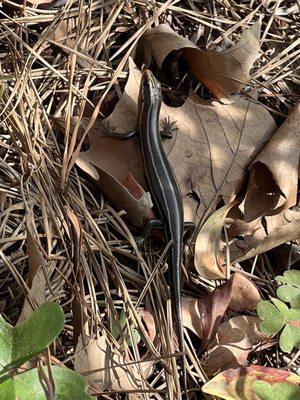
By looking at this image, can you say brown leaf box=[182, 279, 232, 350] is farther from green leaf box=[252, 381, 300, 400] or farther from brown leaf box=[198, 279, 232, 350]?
green leaf box=[252, 381, 300, 400]

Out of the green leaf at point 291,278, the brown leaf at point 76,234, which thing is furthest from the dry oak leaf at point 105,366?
the green leaf at point 291,278

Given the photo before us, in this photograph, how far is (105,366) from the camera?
2.40 m

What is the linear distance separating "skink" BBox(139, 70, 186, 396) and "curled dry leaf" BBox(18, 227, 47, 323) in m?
0.76

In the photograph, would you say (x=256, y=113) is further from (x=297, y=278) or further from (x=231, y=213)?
(x=297, y=278)

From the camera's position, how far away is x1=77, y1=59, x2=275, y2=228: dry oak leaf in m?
3.15

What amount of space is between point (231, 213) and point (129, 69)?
0.91 meters

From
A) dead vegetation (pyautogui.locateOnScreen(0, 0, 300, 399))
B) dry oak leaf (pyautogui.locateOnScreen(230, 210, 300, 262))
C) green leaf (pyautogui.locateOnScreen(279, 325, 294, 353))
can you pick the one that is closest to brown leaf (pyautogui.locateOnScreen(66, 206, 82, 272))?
dead vegetation (pyautogui.locateOnScreen(0, 0, 300, 399))

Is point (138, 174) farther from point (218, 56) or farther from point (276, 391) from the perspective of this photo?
point (276, 391)

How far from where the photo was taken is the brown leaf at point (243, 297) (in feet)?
9.55

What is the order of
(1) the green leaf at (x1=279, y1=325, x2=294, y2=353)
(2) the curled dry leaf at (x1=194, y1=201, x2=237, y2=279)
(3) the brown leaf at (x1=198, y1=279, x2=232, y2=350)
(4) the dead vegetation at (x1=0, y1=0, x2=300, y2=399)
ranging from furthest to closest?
1. (2) the curled dry leaf at (x1=194, y1=201, x2=237, y2=279)
2. (3) the brown leaf at (x1=198, y1=279, x2=232, y2=350)
3. (1) the green leaf at (x1=279, y1=325, x2=294, y2=353)
4. (4) the dead vegetation at (x1=0, y1=0, x2=300, y2=399)

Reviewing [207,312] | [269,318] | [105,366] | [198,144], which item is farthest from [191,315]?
[198,144]

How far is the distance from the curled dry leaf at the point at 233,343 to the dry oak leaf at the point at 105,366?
0.39 meters

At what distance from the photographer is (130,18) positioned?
344 cm

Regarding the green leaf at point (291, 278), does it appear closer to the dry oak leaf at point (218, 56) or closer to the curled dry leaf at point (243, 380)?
the curled dry leaf at point (243, 380)
